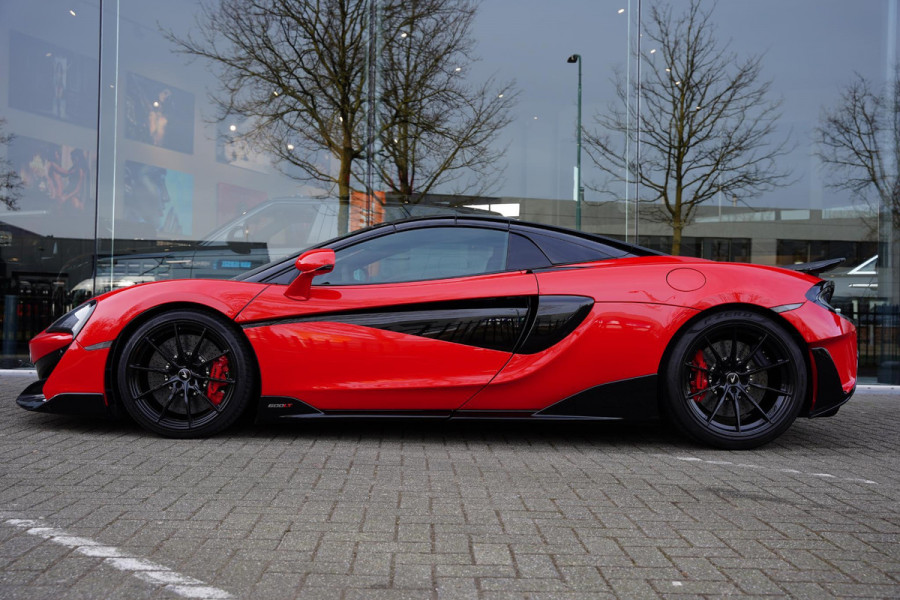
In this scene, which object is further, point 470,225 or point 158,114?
point 158,114

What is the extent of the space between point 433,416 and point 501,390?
40 centimetres

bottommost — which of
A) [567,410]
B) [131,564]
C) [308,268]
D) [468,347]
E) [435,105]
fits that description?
[131,564]

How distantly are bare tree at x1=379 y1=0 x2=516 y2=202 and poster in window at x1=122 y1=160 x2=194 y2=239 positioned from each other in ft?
7.29

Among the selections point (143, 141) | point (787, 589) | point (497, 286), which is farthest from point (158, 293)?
point (143, 141)

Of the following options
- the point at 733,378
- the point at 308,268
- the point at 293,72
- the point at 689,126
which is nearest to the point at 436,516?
the point at 308,268

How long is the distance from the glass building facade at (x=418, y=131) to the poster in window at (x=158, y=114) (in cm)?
2

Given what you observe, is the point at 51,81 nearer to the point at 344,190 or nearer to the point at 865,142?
the point at 344,190

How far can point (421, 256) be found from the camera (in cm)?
416

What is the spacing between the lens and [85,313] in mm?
4082

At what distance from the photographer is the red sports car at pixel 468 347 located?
12.7 ft

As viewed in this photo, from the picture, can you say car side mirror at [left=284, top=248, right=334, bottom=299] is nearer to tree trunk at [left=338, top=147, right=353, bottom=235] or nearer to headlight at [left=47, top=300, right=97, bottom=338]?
headlight at [left=47, top=300, right=97, bottom=338]

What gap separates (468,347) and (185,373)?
1.54 m

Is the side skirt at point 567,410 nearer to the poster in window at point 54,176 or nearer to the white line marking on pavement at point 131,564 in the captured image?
the white line marking on pavement at point 131,564

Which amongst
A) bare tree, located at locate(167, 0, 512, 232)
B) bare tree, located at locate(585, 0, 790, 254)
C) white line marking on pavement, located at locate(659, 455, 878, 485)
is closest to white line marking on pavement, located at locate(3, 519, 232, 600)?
white line marking on pavement, located at locate(659, 455, 878, 485)
